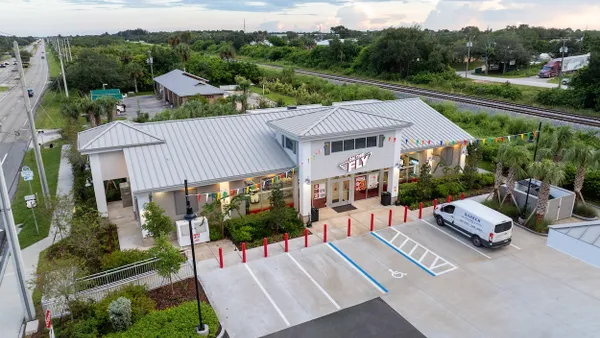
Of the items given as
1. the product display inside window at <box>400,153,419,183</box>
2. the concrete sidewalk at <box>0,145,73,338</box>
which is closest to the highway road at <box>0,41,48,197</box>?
the concrete sidewalk at <box>0,145,73,338</box>

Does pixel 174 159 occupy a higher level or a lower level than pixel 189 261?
higher

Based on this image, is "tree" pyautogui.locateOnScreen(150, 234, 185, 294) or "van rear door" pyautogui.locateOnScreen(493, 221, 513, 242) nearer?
"tree" pyautogui.locateOnScreen(150, 234, 185, 294)

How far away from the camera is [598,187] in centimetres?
2489

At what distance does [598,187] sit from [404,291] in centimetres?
1668

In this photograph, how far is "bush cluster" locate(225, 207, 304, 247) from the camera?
805 inches

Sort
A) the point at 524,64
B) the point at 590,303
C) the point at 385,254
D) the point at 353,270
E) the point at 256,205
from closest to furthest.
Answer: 1. the point at 590,303
2. the point at 353,270
3. the point at 385,254
4. the point at 256,205
5. the point at 524,64

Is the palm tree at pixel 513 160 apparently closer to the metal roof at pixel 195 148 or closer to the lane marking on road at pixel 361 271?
the metal roof at pixel 195 148

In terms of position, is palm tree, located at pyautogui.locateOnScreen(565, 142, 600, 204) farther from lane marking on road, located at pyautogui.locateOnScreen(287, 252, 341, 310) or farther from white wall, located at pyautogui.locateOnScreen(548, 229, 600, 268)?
lane marking on road, located at pyautogui.locateOnScreen(287, 252, 341, 310)

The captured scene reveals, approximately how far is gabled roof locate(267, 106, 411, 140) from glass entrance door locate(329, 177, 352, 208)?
3.58m

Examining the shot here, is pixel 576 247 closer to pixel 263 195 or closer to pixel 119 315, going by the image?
pixel 119 315

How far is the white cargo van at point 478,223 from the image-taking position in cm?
1916

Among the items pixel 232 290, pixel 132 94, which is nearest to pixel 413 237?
pixel 232 290

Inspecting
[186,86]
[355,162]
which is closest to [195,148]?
[355,162]

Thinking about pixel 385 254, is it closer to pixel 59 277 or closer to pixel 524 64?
pixel 59 277
